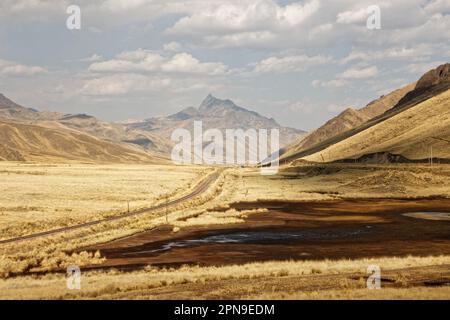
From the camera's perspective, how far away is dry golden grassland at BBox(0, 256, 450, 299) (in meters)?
25.4

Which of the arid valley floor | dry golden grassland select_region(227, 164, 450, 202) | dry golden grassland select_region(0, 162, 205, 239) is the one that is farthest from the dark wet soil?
dry golden grassland select_region(227, 164, 450, 202)

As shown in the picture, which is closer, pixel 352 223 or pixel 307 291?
pixel 307 291

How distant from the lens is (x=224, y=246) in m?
47.2

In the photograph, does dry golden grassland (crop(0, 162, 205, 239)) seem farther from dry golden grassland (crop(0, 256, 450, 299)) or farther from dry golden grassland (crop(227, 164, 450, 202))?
dry golden grassland (crop(0, 256, 450, 299))

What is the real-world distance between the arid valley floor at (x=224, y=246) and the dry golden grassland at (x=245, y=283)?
0.22 feet

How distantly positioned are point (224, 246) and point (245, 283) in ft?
58.8

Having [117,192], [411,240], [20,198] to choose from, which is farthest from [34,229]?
[117,192]

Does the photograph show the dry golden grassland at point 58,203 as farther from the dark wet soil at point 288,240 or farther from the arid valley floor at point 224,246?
the dark wet soil at point 288,240

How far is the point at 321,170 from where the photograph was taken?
550ft

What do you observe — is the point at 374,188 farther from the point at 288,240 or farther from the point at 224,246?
the point at 224,246

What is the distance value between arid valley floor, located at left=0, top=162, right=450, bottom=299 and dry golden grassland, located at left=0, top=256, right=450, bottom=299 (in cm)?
7

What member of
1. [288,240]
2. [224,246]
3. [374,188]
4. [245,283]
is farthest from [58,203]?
[374,188]
